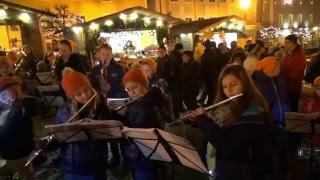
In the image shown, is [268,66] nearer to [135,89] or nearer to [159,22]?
[135,89]

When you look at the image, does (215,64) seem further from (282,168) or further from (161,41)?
(161,41)

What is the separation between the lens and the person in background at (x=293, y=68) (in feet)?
22.9

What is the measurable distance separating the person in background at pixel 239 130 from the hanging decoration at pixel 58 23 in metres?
15.7

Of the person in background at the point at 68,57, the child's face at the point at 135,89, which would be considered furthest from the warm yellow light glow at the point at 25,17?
the child's face at the point at 135,89

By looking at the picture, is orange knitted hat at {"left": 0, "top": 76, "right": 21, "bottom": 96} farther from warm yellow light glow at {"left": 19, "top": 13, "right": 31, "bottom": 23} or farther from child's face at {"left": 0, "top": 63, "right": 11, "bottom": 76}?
warm yellow light glow at {"left": 19, "top": 13, "right": 31, "bottom": 23}

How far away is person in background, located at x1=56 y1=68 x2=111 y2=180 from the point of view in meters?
3.38

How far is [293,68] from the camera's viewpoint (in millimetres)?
6977

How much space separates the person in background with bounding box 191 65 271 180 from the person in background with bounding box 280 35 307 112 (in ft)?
14.9

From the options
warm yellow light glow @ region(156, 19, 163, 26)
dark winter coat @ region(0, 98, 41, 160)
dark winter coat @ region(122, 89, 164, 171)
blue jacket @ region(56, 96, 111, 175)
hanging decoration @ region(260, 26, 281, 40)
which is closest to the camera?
blue jacket @ region(56, 96, 111, 175)

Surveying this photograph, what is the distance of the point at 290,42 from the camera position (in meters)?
7.01

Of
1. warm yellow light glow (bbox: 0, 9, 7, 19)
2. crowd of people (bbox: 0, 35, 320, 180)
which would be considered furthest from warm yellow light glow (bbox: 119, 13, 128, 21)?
crowd of people (bbox: 0, 35, 320, 180)

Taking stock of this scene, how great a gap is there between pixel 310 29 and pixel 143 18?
37.9m

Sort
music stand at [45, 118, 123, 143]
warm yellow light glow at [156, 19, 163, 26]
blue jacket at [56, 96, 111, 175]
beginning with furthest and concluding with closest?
warm yellow light glow at [156, 19, 163, 26], blue jacket at [56, 96, 111, 175], music stand at [45, 118, 123, 143]

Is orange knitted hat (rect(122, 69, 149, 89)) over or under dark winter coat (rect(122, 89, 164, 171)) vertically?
over
